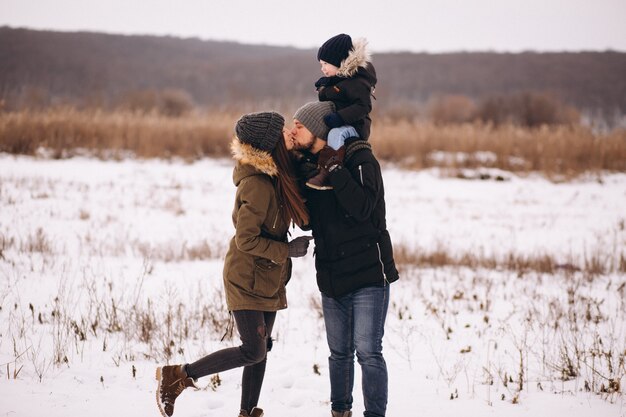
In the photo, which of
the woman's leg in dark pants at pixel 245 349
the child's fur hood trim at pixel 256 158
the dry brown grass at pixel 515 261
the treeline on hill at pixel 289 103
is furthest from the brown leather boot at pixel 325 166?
the treeline on hill at pixel 289 103

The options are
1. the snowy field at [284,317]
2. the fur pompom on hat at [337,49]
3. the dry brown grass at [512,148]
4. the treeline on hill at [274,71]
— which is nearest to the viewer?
the fur pompom on hat at [337,49]

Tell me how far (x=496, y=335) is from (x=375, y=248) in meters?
2.68

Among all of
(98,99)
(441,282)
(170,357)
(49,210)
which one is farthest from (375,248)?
(98,99)

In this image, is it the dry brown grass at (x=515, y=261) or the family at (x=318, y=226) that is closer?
the family at (x=318, y=226)

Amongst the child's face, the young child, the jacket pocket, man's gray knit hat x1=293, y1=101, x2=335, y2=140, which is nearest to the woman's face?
man's gray knit hat x1=293, y1=101, x2=335, y2=140

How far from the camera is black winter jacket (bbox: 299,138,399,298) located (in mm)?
2832

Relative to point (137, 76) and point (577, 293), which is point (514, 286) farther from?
point (137, 76)

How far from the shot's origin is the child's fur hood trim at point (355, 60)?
9.92 ft

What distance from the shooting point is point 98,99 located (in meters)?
19.9

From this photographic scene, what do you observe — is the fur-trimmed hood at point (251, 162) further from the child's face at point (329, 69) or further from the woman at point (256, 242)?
the child's face at point (329, 69)

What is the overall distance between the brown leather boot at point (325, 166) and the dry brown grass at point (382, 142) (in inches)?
559

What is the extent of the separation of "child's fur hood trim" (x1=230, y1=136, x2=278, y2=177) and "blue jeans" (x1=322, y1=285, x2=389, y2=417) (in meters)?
0.86

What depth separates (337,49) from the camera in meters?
Answer: 3.10

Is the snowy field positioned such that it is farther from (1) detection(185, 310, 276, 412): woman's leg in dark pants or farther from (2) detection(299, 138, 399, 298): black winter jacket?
(2) detection(299, 138, 399, 298): black winter jacket
